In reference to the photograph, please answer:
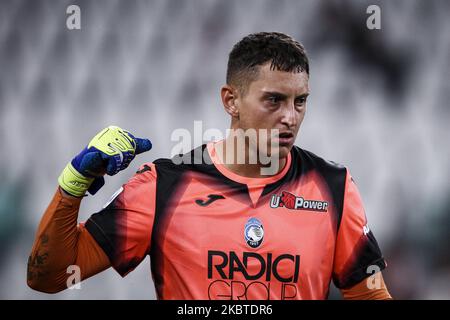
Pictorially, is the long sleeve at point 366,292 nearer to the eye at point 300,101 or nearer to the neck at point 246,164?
the neck at point 246,164

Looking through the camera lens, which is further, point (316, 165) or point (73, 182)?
point (316, 165)

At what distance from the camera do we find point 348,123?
3.58 metres

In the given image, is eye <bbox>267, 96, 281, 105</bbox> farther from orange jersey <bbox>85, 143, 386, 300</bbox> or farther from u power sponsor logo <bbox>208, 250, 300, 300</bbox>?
u power sponsor logo <bbox>208, 250, 300, 300</bbox>

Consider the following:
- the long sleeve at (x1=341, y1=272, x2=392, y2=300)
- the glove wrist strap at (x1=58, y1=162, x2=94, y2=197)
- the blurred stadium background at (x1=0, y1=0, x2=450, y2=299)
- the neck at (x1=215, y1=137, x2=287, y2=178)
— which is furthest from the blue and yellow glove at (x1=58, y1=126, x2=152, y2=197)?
the blurred stadium background at (x1=0, y1=0, x2=450, y2=299)

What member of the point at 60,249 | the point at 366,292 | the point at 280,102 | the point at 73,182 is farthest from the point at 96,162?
the point at 366,292

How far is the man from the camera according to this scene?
2.11 meters

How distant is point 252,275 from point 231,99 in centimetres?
60

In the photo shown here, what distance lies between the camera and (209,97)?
3.51 metres

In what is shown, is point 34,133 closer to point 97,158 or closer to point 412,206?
point 97,158

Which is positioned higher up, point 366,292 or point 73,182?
point 73,182

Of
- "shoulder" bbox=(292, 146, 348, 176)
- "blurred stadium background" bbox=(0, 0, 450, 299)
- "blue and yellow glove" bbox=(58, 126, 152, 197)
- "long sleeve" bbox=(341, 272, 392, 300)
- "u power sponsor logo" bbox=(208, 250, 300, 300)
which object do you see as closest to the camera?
"blue and yellow glove" bbox=(58, 126, 152, 197)

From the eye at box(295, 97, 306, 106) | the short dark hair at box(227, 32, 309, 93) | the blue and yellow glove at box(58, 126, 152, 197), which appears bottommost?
the blue and yellow glove at box(58, 126, 152, 197)

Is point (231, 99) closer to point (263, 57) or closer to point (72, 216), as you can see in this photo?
point (263, 57)

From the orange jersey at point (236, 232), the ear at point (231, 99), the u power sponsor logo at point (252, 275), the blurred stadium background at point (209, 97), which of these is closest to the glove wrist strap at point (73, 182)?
the orange jersey at point (236, 232)
